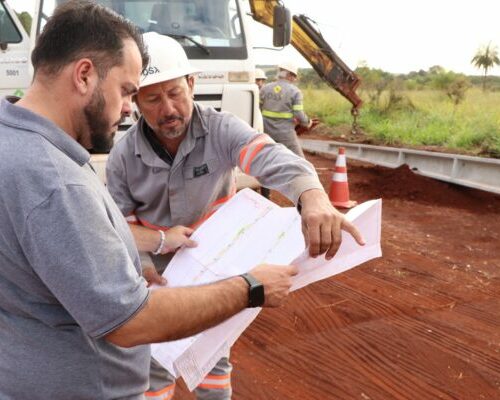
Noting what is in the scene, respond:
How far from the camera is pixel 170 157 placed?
227 cm

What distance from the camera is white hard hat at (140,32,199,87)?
84.7 inches

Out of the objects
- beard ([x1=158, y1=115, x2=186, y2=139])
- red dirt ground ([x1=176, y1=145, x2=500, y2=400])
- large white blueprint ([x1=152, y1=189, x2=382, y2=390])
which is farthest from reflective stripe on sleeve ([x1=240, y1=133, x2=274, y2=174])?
red dirt ground ([x1=176, y1=145, x2=500, y2=400])

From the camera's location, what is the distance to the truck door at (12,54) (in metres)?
5.16


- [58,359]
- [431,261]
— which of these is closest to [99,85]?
[58,359]

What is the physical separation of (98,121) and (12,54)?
462 cm

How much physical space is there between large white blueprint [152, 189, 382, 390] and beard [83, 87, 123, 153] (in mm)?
654

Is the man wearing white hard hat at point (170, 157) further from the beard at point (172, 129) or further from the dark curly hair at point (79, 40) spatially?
the dark curly hair at point (79, 40)

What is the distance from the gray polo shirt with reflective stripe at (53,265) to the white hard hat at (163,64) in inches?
36.0

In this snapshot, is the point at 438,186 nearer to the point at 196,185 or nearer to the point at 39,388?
the point at 196,185

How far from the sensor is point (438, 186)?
8609 millimetres

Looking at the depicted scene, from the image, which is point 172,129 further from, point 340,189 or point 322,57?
point 322,57

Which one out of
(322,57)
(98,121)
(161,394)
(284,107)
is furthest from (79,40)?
(322,57)

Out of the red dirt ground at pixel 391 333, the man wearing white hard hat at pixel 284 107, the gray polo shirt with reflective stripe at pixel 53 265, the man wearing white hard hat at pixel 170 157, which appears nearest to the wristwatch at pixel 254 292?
the gray polo shirt with reflective stripe at pixel 53 265

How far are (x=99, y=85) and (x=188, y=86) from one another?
3.47 feet
